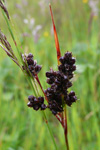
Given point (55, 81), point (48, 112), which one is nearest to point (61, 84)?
point (55, 81)

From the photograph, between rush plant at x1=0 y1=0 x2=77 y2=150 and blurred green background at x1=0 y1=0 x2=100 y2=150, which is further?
blurred green background at x1=0 y1=0 x2=100 y2=150

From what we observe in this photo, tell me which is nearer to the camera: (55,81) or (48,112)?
(55,81)

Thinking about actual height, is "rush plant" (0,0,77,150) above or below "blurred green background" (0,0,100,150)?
below

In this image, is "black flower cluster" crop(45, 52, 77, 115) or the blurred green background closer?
"black flower cluster" crop(45, 52, 77, 115)

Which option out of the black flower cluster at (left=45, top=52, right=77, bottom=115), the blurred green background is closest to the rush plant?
the black flower cluster at (left=45, top=52, right=77, bottom=115)

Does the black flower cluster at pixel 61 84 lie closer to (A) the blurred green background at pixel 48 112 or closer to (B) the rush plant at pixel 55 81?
(B) the rush plant at pixel 55 81

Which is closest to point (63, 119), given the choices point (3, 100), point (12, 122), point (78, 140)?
point (78, 140)

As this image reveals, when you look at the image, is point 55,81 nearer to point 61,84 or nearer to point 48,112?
point 61,84

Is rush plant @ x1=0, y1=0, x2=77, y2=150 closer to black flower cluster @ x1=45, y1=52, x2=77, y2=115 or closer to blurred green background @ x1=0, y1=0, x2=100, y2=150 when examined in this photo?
black flower cluster @ x1=45, y1=52, x2=77, y2=115

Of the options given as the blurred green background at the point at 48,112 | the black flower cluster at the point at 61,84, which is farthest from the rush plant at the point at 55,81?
the blurred green background at the point at 48,112
